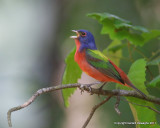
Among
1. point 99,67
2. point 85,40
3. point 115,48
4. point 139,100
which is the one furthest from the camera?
point 85,40

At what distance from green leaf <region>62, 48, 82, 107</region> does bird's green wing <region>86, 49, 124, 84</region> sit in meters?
0.16

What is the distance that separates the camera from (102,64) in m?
3.17

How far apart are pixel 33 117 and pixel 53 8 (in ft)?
9.05

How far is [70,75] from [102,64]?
0.36 meters

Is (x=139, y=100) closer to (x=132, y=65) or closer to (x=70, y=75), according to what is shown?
(x=132, y=65)

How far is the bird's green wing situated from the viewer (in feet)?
9.92

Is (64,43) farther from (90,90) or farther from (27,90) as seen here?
(90,90)

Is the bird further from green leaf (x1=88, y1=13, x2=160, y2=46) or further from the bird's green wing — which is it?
green leaf (x1=88, y1=13, x2=160, y2=46)

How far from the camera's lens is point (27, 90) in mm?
7250

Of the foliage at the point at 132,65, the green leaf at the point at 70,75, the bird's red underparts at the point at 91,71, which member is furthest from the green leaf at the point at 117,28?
the green leaf at the point at 70,75

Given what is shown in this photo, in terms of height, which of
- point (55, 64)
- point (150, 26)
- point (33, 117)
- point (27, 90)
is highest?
point (150, 26)

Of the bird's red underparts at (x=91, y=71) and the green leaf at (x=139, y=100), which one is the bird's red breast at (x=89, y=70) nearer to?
the bird's red underparts at (x=91, y=71)

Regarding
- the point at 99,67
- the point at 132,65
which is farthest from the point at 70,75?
the point at 132,65

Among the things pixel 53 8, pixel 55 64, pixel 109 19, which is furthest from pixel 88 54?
pixel 53 8
